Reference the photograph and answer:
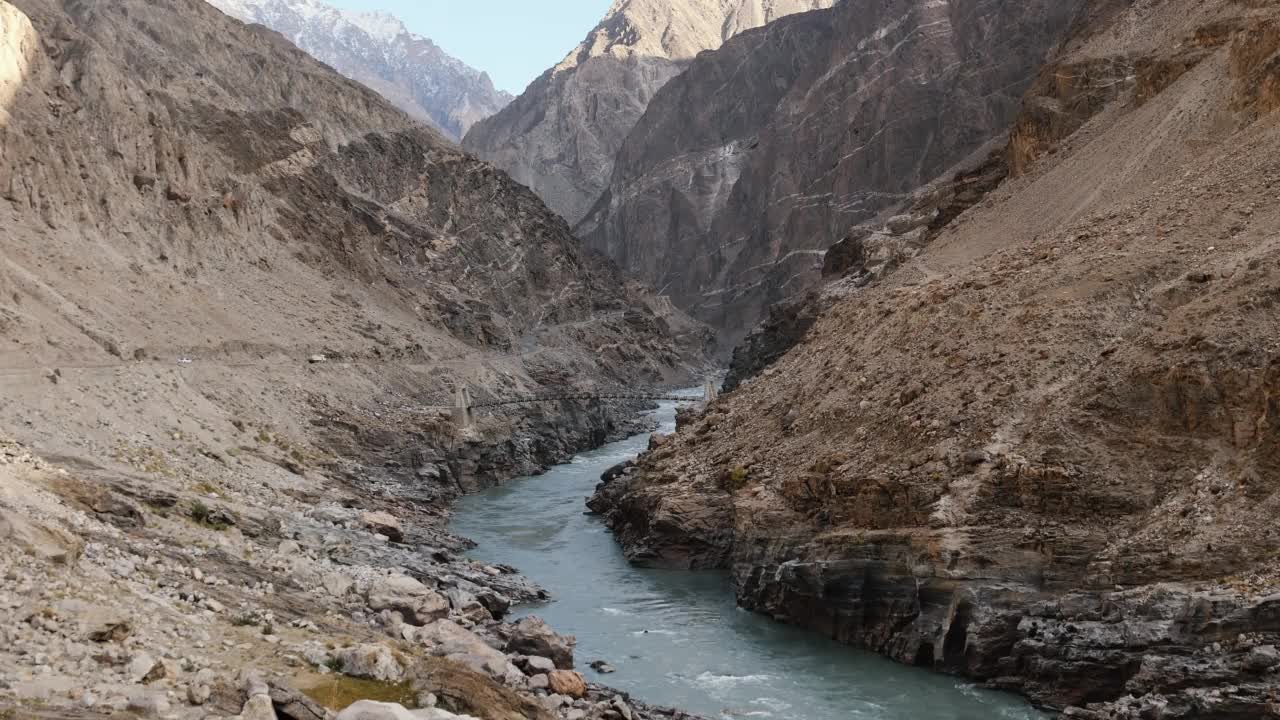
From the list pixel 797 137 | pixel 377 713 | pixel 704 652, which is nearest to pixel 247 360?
pixel 704 652

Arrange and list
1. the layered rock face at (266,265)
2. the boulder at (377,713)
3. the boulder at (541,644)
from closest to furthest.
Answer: the boulder at (377,713)
the boulder at (541,644)
the layered rock face at (266,265)

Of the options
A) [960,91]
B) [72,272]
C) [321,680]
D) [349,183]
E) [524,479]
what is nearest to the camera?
[321,680]

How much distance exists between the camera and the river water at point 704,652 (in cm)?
2277

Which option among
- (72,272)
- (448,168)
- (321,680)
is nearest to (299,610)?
(321,680)

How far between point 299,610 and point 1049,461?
14.5 metres

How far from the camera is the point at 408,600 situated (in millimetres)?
24672

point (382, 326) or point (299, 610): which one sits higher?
point (382, 326)

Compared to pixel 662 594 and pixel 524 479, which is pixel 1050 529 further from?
pixel 524 479

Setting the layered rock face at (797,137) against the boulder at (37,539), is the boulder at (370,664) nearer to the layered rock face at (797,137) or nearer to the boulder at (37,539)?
the boulder at (37,539)

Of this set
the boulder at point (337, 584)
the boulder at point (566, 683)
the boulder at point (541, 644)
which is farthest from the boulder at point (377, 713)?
the boulder at point (337, 584)

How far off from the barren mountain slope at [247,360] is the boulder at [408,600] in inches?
3.5

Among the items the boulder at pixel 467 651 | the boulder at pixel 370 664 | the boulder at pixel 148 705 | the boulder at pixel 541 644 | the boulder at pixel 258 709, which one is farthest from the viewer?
the boulder at pixel 541 644

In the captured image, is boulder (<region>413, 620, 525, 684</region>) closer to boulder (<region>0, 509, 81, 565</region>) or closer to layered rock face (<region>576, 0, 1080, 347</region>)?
boulder (<region>0, 509, 81, 565</region>)

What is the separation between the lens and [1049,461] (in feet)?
81.9
